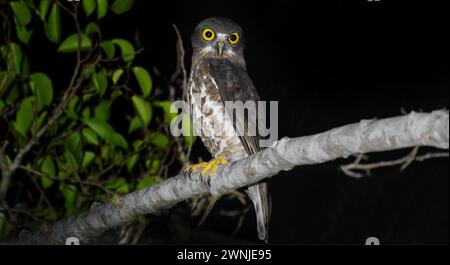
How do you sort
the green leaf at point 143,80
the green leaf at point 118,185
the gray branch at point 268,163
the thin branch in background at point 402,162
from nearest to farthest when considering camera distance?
the gray branch at point 268,163
the thin branch in background at point 402,162
the green leaf at point 143,80
the green leaf at point 118,185

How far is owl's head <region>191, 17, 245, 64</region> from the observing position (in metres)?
3.01

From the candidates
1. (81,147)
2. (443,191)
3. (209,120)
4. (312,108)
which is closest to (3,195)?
(81,147)

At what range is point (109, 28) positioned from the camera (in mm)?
3756

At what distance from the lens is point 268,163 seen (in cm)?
158

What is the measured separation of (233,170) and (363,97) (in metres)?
3.48

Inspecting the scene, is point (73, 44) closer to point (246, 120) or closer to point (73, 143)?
point (73, 143)

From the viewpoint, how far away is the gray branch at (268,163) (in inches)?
43.6

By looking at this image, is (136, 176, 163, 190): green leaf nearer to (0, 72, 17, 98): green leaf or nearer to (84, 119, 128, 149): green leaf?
(84, 119, 128, 149): green leaf

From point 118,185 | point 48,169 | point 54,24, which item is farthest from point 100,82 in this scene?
point 118,185

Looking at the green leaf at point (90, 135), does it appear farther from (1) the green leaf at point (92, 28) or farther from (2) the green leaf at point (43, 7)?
(2) the green leaf at point (43, 7)

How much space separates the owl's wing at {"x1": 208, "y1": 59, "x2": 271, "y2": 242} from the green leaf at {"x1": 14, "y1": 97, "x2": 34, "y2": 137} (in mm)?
1000

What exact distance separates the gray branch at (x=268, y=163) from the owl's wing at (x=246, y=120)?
495 mm

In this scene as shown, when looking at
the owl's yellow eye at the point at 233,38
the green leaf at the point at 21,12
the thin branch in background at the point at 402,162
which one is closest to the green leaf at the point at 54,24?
the green leaf at the point at 21,12

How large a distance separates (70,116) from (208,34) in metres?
0.99
